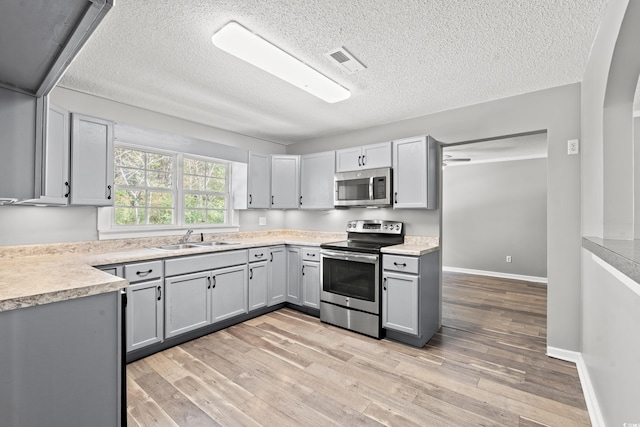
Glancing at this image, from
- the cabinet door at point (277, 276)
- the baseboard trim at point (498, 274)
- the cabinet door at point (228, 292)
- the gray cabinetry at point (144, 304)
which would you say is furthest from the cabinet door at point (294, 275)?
the baseboard trim at point (498, 274)

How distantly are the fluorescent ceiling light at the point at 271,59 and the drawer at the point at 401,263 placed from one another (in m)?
1.65

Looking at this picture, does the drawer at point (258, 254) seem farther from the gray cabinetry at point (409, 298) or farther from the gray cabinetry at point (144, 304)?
the gray cabinetry at point (409, 298)

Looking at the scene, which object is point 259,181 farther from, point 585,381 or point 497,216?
point 497,216

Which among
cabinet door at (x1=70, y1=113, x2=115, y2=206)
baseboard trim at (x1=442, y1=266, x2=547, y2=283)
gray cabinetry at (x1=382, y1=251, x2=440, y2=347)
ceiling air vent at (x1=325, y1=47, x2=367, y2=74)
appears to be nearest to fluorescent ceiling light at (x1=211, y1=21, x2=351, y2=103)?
ceiling air vent at (x1=325, y1=47, x2=367, y2=74)

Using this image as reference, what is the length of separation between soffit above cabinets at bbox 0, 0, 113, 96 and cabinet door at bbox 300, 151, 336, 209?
3.06m

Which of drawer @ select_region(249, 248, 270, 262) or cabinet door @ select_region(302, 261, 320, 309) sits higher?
drawer @ select_region(249, 248, 270, 262)

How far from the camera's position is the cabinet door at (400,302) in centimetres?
287

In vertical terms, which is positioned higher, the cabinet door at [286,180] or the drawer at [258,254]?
the cabinet door at [286,180]

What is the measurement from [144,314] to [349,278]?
78.3 inches

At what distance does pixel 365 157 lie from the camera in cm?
368

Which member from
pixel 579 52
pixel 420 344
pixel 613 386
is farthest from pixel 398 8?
pixel 420 344

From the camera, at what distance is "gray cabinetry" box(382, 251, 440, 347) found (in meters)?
2.86

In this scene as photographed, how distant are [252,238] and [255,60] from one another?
2698 millimetres

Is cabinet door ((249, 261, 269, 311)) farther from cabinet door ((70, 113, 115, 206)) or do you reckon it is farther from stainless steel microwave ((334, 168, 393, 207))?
cabinet door ((70, 113, 115, 206))
